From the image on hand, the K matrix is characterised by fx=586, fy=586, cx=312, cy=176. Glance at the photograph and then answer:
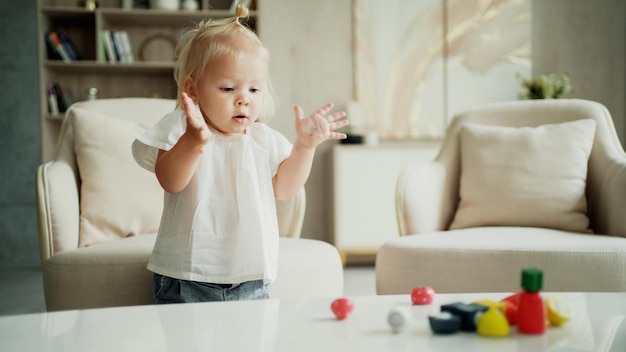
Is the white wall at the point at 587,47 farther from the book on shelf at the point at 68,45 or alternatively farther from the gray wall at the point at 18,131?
the gray wall at the point at 18,131

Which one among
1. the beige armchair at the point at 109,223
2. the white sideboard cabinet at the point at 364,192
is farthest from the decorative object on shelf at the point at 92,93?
the beige armchair at the point at 109,223

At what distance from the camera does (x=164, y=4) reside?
3.91 metres

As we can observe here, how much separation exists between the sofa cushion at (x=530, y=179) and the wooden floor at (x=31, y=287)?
41.6 inches

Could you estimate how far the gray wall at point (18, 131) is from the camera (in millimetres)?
4020

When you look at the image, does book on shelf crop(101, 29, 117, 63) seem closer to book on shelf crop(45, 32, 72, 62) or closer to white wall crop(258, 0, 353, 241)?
book on shelf crop(45, 32, 72, 62)

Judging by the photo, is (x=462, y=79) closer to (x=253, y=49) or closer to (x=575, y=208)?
(x=575, y=208)

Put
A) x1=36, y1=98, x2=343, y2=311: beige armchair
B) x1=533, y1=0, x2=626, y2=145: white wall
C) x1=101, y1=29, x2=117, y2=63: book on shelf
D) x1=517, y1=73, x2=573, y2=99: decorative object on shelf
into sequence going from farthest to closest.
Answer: x1=533, y1=0, x2=626, y2=145: white wall → x1=101, y1=29, x2=117, y2=63: book on shelf → x1=517, y1=73, x2=573, y2=99: decorative object on shelf → x1=36, y1=98, x2=343, y2=311: beige armchair

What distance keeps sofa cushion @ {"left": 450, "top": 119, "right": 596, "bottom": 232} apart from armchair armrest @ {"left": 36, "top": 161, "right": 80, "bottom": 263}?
47.7 inches

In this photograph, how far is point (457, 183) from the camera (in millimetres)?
2146

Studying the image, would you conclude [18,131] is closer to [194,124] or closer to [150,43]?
[150,43]

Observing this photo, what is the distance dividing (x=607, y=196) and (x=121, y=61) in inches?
125

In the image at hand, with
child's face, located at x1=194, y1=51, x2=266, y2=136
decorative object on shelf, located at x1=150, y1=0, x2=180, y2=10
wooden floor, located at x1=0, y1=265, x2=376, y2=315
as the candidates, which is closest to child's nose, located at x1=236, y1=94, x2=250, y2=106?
child's face, located at x1=194, y1=51, x2=266, y2=136

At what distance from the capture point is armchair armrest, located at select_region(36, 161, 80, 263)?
162 centimetres

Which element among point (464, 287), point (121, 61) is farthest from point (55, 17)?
point (464, 287)
